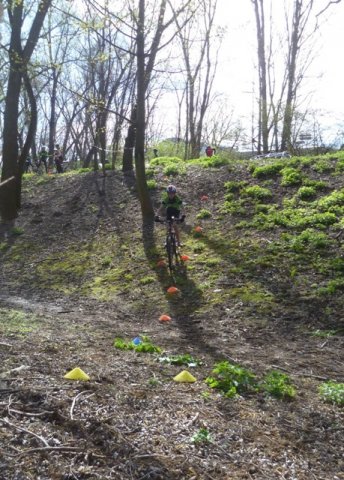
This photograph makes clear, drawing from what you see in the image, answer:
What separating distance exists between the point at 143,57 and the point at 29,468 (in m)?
11.4

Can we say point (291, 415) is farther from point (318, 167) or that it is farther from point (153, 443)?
point (318, 167)

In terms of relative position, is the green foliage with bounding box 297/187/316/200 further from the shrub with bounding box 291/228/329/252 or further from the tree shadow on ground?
the tree shadow on ground

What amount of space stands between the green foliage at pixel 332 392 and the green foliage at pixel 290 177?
8.66m

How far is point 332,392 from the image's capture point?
488 cm

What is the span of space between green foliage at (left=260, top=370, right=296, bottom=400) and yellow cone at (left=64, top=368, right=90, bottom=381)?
1754mm

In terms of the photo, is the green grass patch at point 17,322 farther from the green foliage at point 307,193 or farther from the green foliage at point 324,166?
the green foliage at point 324,166

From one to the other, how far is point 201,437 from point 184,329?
4020mm

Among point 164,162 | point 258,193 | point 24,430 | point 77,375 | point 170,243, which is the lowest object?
point 77,375

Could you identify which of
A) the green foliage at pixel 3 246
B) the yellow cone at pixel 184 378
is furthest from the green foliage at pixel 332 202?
the green foliage at pixel 3 246

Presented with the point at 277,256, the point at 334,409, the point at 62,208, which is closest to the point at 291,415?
the point at 334,409

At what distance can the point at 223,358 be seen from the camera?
6039 mm

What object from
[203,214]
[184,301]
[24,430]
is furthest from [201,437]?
[203,214]

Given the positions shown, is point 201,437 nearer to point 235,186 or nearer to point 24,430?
point 24,430

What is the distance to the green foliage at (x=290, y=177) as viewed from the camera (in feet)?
43.1
